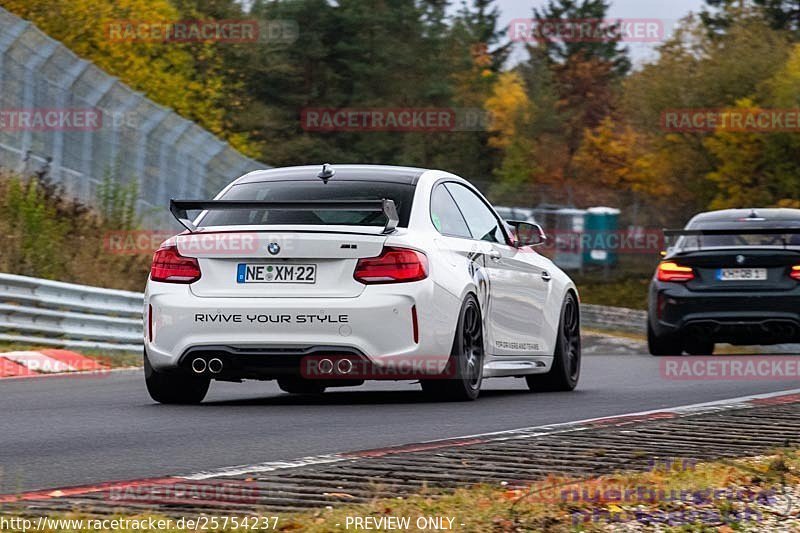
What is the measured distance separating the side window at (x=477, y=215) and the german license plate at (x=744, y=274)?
5564 mm

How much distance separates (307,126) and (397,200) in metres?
67.6

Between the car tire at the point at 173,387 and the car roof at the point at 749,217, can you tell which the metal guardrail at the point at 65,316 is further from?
the car roof at the point at 749,217

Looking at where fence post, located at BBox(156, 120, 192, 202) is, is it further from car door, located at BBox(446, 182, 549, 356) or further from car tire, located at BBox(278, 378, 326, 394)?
car door, located at BBox(446, 182, 549, 356)

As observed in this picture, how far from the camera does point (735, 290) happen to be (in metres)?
17.0

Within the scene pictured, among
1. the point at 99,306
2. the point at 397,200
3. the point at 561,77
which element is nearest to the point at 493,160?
the point at 561,77

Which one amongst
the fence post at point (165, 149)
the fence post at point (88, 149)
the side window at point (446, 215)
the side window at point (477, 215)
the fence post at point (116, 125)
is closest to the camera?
the side window at point (446, 215)

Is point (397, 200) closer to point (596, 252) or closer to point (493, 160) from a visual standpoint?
point (596, 252)

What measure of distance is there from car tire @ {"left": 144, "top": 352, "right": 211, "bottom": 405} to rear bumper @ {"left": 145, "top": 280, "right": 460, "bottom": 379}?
386 millimetres

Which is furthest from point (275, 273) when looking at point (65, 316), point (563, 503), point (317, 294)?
point (65, 316)

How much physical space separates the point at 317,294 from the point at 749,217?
858 cm

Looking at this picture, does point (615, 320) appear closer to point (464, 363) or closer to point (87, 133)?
point (87, 133)

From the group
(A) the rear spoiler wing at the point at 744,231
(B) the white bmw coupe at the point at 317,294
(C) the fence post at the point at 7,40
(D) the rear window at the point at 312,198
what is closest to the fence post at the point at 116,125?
(C) the fence post at the point at 7,40

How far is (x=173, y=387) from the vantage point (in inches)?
424

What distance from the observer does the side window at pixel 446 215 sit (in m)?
10.9
